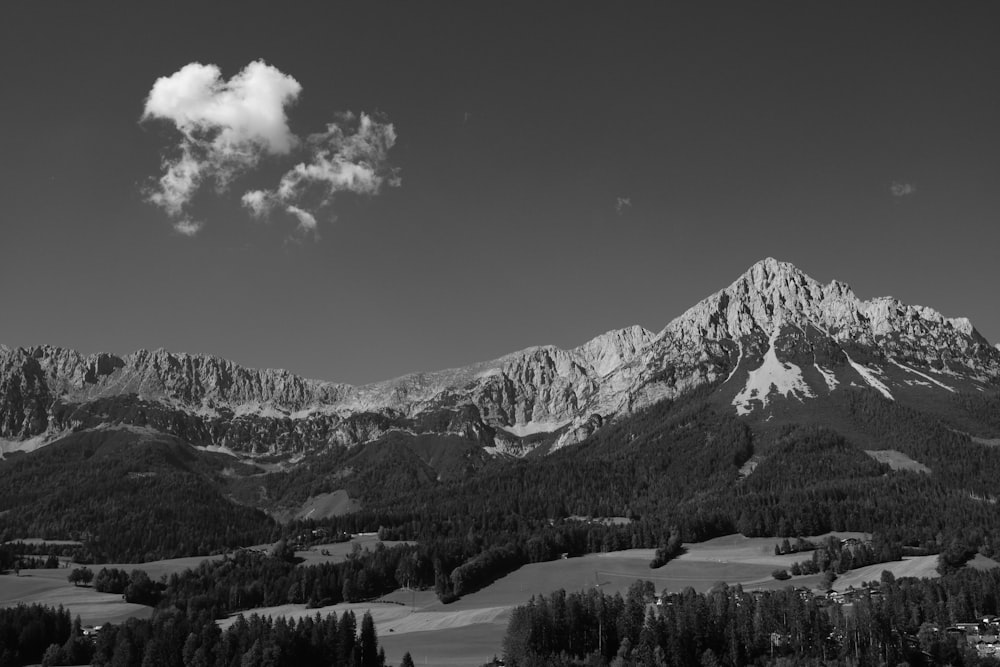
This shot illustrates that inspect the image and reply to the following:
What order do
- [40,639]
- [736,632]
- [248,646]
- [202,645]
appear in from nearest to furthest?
[248,646] → [736,632] → [202,645] → [40,639]

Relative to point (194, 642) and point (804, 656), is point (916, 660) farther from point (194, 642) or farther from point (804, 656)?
point (194, 642)

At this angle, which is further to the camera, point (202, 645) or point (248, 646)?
point (202, 645)

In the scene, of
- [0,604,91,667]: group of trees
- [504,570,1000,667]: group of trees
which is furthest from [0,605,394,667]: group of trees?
[504,570,1000,667]: group of trees

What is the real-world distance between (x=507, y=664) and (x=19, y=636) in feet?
295

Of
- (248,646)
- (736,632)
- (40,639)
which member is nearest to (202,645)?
(248,646)

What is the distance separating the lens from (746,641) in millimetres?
151500

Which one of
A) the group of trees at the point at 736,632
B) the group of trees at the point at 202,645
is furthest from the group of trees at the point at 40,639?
the group of trees at the point at 736,632

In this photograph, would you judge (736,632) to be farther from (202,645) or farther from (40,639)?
(40,639)

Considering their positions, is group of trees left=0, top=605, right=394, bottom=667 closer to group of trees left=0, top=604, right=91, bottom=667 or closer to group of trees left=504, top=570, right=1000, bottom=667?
group of trees left=0, top=604, right=91, bottom=667

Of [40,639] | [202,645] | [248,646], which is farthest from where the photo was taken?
[40,639]

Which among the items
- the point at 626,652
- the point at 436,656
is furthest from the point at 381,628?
the point at 626,652

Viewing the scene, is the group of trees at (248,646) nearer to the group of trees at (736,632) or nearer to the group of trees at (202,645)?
the group of trees at (202,645)

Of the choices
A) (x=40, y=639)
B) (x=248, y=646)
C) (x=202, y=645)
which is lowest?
(x=248, y=646)

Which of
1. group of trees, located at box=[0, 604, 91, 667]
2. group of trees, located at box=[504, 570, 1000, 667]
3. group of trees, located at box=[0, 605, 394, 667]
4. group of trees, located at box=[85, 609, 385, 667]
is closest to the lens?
group of trees, located at box=[504, 570, 1000, 667]
